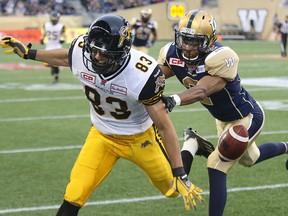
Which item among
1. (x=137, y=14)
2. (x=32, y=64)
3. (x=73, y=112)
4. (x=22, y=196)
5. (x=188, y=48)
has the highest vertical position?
(x=188, y=48)

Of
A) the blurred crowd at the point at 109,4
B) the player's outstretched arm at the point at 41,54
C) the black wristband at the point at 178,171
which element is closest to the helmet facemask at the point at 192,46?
the player's outstretched arm at the point at 41,54

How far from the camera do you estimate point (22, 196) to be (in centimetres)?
529

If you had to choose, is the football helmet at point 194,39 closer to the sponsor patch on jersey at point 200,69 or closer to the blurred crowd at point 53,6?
the sponsor patch on jersey at point 200,69

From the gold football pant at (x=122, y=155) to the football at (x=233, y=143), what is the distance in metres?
0.44

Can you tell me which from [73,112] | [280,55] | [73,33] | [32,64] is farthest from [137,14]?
[73,112]

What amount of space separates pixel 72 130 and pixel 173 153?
448 cm

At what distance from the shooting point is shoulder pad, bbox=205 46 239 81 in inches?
175

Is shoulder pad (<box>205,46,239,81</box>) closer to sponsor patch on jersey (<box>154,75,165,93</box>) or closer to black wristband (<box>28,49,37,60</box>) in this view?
sponsor patch on jersey (<box>154,75,165,93</box>)

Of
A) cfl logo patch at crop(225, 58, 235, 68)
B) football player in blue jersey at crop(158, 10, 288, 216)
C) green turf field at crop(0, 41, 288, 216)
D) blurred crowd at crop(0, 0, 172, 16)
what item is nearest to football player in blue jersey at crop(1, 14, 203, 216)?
football player in blue jersey at crop(158, 10, 288, 216)

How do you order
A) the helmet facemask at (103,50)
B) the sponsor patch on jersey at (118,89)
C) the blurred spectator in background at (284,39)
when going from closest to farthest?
the helmet facemask at (103,50) → the sponsor patch on jersey at (118,89) → the blurred spectator in background at (284,39)

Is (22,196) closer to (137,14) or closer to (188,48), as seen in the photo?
(188,48)

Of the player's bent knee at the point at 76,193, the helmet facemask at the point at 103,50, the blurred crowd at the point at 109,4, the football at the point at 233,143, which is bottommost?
the blurred crowd at the point at 109,4

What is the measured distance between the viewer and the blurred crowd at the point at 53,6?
30891mm

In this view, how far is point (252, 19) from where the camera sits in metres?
33.9
